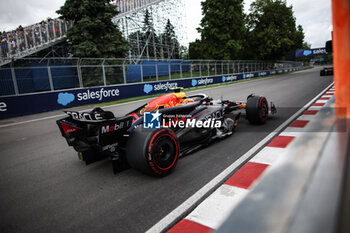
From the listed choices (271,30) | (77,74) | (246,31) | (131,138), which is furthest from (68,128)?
(271,30)

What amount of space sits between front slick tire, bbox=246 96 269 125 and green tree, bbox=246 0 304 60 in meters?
33.7

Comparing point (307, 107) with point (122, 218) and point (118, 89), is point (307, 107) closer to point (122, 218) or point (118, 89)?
point (122, 218)

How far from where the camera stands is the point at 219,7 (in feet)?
93.5

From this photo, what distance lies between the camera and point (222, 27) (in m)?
28.6

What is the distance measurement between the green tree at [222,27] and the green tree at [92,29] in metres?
15.0

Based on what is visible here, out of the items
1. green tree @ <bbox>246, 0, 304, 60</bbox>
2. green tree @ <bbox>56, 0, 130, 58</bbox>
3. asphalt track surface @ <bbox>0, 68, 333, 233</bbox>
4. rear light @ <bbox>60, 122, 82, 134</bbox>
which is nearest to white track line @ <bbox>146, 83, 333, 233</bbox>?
asphalt track surface @ <bbox>0, 68, 333, 233</bbox>

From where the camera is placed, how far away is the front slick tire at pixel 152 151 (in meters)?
2.64

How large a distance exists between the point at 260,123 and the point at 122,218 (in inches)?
156

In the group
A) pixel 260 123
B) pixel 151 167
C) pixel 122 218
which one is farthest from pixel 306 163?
pixel 260 123

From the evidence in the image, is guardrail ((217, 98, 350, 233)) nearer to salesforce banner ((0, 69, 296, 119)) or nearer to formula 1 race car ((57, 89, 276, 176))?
formula 1 race car ((57, 89, 276, 176))

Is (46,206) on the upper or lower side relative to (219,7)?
lower

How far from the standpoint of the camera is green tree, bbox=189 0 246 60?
92.9ft

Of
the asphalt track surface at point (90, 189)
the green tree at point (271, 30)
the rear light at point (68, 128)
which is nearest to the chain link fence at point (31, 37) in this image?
the asphalt track surface at point (90, 189)

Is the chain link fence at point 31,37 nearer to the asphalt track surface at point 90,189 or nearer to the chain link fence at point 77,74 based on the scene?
the chain link fence at point 77,74
